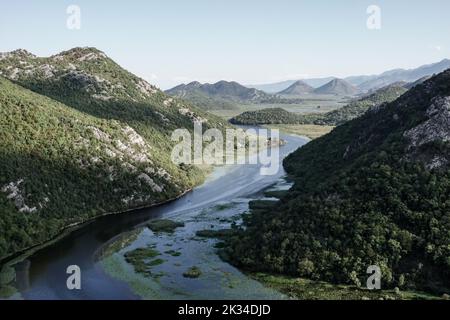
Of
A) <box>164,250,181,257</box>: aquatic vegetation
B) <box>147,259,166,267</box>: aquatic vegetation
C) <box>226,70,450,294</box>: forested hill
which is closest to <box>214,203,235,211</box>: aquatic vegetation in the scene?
<box>226,70,450,294</box>: forested hill

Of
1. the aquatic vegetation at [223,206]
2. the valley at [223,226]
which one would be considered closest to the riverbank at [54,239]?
the valley at [223,226]

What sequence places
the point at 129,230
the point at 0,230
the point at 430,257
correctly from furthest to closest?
the point at 129,230 → the point at 0,230 → the point at 430,257

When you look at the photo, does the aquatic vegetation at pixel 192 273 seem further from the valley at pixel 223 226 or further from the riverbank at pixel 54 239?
the riverbank at pixel 54 239

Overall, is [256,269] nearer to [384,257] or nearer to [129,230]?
[384,257]

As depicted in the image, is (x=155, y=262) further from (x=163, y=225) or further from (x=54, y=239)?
(x=54, y=239)

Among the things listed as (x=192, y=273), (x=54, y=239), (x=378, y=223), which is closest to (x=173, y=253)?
(x=192, y=273)
